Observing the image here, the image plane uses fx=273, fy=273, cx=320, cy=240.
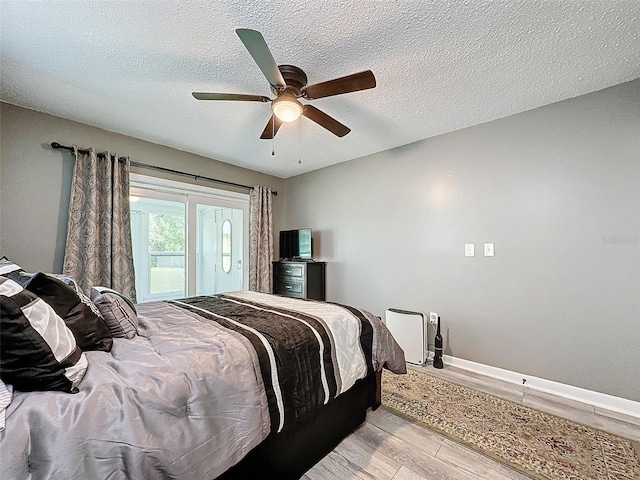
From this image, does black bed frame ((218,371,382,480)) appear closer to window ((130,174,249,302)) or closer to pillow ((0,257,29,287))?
pillow ((0,257,29,287))

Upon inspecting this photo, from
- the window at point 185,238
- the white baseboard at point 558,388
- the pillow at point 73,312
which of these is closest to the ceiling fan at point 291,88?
the pillow at point 73,312

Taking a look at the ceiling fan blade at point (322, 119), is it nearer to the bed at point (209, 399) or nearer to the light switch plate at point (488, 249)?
the bed at point (209, 399)

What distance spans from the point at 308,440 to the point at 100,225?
288cm

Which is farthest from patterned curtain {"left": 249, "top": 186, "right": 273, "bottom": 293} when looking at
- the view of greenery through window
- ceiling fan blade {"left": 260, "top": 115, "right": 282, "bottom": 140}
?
ceiling fan blade {"left": 260, "top": 115, "right": 282, "bottom": 140}

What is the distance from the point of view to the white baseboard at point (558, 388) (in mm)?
2107

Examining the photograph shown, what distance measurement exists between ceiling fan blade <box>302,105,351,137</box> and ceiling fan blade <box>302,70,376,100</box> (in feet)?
0.41

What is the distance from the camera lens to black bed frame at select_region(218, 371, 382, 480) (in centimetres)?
127

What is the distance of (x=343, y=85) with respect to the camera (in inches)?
67.8

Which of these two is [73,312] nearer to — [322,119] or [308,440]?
[308,440]

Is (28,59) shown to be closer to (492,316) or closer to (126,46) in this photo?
(126,46)

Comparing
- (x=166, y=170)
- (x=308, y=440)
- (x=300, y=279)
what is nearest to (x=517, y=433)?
(x=308, y=440)

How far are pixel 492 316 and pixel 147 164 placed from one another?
4191 mm

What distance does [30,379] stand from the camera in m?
0.87

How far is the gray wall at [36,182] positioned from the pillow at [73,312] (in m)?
2.02
